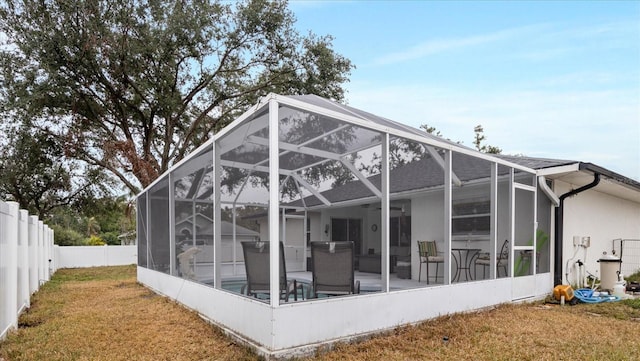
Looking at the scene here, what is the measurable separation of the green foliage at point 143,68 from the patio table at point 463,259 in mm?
10669

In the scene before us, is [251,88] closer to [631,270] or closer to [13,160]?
[13,160]

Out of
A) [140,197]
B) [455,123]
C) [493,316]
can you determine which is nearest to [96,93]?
[140,197]

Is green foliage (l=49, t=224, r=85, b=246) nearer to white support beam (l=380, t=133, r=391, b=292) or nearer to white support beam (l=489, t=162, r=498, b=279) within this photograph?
white support beam (l=380, t=133, r=391, b=292)

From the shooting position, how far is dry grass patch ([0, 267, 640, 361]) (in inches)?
174

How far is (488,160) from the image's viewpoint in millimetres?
6676

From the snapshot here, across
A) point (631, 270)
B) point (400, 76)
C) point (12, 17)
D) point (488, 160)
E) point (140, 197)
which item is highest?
point (12, 17)

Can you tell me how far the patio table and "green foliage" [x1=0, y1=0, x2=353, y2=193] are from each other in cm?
1067

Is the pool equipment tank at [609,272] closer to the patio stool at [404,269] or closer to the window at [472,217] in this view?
the window at [472,217]

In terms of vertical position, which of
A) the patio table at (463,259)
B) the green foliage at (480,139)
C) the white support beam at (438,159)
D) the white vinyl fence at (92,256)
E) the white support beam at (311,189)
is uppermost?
the green foliage at (480,139)

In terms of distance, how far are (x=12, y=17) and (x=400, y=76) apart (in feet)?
42.4

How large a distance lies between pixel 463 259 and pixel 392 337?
2175 mm

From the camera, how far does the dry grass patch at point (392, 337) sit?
174 inches

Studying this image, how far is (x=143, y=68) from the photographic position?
1497 centimetres

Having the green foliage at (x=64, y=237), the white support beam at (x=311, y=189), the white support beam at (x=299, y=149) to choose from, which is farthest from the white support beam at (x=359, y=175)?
the green foliage at (x=64, y=237)
